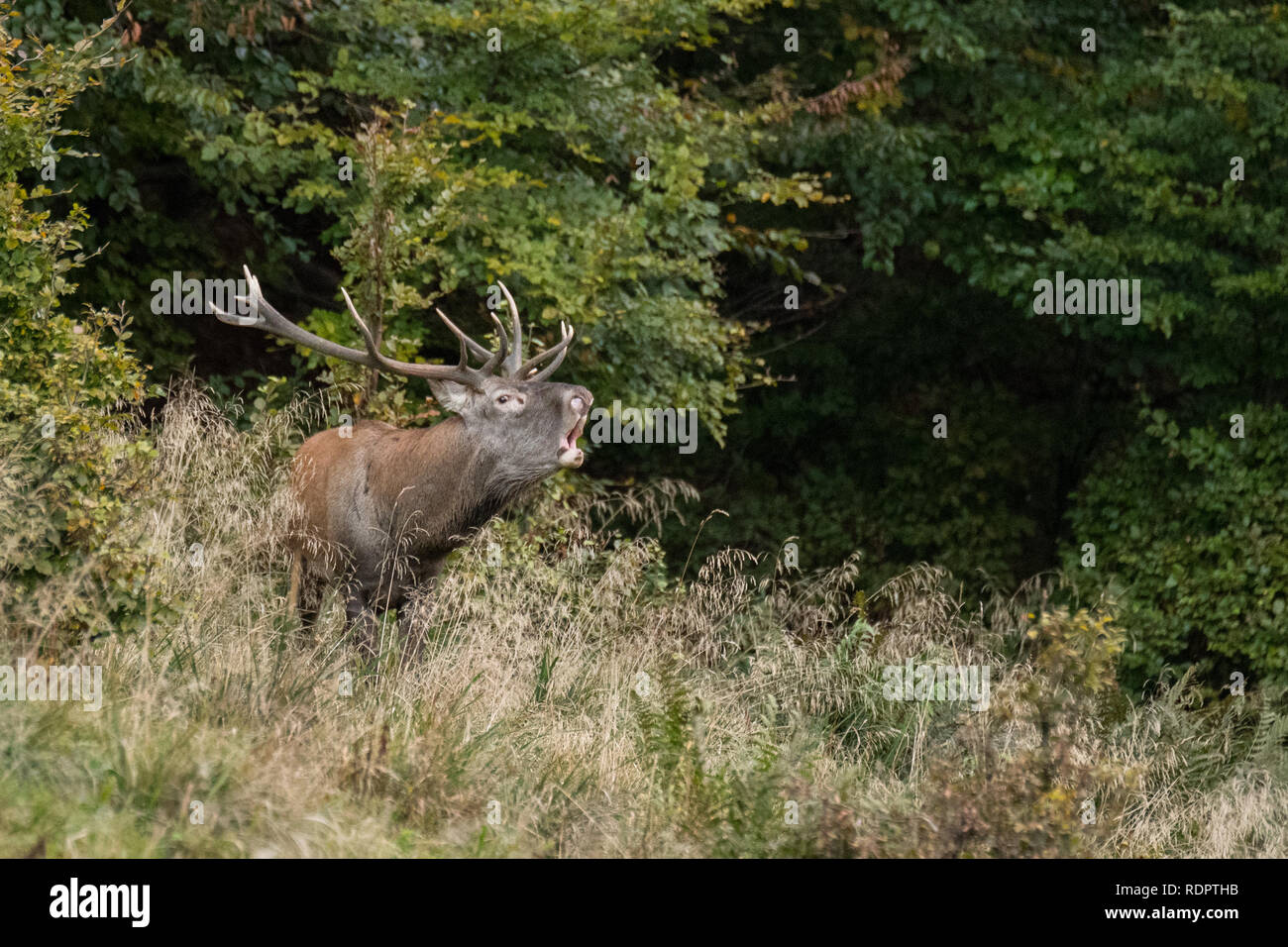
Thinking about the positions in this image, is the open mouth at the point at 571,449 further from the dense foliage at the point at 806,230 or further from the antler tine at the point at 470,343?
the dense foliage at the point at 806,230

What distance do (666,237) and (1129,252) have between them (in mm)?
3562

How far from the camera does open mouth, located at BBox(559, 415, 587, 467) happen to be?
6.44m

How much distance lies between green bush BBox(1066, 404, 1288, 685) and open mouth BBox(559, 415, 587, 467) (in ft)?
19.2

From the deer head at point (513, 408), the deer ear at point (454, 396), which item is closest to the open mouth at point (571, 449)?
the deer head at point (513, 408)

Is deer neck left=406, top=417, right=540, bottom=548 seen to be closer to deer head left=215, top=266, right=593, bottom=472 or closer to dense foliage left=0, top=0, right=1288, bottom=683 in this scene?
deer head left=215, top=266, right=593, bottom=472

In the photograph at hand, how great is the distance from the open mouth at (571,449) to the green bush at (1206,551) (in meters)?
5.85

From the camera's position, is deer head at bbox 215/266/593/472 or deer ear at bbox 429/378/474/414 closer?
deer head at bbox 215/266/593/472

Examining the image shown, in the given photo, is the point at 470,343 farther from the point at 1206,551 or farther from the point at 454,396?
the point at 1206,551

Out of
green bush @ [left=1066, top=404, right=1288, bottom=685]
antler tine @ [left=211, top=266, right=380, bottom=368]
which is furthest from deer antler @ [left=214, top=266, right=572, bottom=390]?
green bush @ [left=1066, top=404, right=1288, bottom=685]

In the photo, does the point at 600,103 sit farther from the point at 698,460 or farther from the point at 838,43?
the point at 698,460

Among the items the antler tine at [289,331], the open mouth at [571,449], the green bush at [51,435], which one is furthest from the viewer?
the antler tine at [289,331]

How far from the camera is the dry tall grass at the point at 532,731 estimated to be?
14.3 ft

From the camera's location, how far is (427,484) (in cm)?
665
